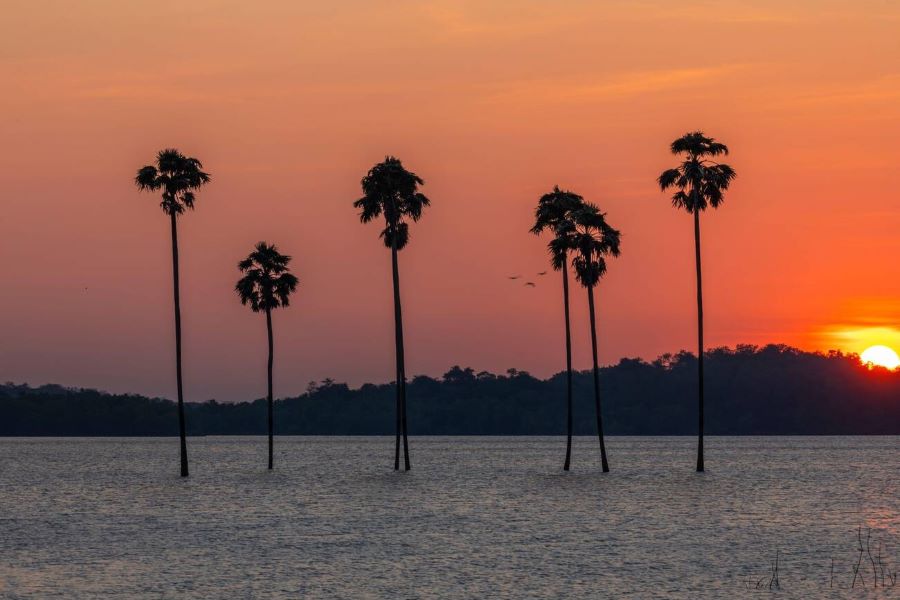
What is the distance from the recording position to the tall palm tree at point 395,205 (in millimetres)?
105000

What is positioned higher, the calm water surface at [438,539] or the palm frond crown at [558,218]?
the palm frond crown at [558,218]

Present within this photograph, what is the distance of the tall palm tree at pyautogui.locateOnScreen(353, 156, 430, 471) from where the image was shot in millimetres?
105000

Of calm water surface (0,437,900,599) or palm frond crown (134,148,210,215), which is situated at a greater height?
palm frond crown (134,148,210,215)

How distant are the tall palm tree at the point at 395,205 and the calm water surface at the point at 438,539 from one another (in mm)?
11675

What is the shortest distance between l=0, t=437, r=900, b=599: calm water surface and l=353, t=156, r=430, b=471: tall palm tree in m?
11.7

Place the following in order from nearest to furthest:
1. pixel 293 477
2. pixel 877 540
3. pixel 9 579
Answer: pixel 9 579
pixel 877 540
pixel 293 477

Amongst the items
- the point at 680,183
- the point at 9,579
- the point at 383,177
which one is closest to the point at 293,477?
the point at 383,177

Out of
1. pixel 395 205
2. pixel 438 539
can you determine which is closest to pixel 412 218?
pixel 395 205

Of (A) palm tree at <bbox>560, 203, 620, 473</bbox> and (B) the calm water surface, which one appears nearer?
(B) the calm water surface

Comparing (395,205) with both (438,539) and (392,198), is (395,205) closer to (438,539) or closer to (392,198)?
(392,198)

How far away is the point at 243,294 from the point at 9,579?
234 ft

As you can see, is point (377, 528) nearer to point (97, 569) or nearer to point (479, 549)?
point (479, 549)

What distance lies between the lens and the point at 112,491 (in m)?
110

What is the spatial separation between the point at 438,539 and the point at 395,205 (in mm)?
46373
